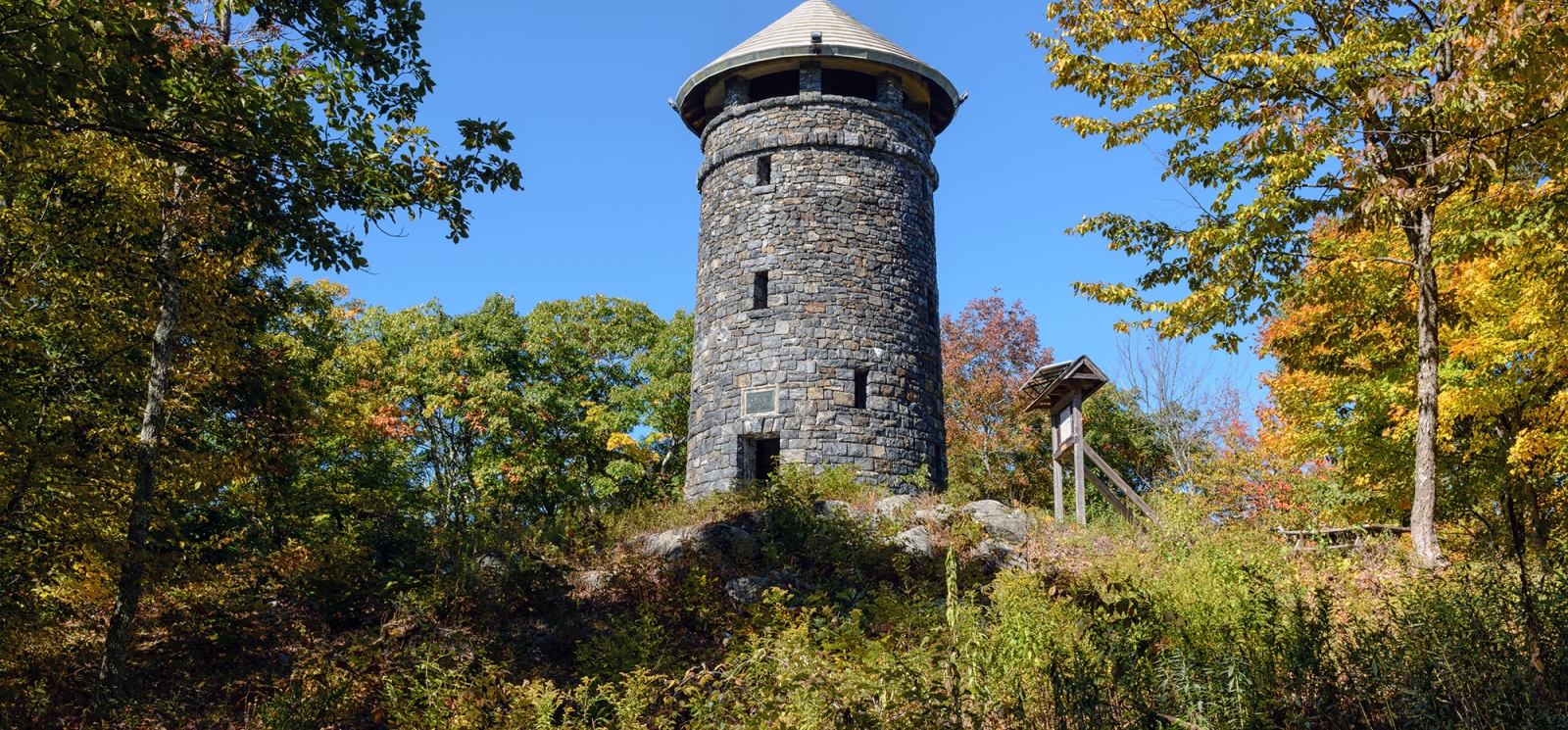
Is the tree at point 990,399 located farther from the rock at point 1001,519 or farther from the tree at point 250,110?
the tree at point 250,110

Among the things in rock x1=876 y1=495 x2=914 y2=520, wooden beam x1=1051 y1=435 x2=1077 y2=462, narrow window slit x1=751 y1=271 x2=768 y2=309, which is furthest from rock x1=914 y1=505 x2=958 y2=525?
narrow window slit x1=751 y1=271 x2=768 y2=309

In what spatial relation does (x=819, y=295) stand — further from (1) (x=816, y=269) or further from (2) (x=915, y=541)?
(2) (x=915, y=541)

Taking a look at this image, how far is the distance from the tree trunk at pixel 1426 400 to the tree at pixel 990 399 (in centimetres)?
1553

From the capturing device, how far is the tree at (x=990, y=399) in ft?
88.6

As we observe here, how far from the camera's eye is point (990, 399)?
90.6 feet

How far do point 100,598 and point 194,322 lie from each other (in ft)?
8.81

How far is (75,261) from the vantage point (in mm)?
10578

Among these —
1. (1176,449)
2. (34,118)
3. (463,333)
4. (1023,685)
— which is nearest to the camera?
(1023,685)

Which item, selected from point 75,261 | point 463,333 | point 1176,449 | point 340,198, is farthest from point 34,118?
point 1176,449

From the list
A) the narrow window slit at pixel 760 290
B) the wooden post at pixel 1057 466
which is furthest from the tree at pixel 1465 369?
the narrow window slit at pixel 760 290

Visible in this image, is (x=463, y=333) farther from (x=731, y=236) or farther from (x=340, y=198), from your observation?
(x=340, y=198)

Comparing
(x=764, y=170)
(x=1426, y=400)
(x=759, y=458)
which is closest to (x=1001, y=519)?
(x=759, y=458)

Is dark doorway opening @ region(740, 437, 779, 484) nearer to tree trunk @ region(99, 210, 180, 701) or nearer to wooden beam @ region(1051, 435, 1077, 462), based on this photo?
wooden beam @ region(1051, 435, 1077, 462)

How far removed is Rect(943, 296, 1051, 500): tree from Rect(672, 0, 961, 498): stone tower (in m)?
9.68
